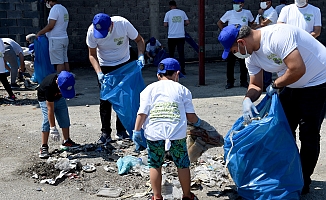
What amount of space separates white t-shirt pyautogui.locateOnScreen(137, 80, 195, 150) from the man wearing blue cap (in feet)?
4.13

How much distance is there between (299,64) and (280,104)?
18.9 inches

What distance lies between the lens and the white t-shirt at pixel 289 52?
3854 millimetres

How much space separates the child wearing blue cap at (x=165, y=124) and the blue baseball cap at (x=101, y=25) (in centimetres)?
172

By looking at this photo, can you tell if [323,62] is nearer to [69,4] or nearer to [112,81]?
[112,81]

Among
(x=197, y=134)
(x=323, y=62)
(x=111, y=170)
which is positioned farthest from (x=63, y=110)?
(x=323, y=62)

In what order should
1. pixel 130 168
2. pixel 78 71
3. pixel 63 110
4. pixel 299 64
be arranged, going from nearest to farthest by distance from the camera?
pixel 299 64
pixel 130 168
pixel 63 110
pixel 78 71

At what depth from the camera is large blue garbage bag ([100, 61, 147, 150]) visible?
5746 millimetres

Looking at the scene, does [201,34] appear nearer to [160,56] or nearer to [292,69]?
[160,56]

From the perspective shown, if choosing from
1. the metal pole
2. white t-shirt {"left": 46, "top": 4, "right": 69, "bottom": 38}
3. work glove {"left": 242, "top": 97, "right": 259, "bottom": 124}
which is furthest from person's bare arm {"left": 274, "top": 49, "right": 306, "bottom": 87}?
white t-shirt {"left": 46, "top": 4, "right": 69, "bottom": 38}

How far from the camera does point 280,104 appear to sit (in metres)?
4.16

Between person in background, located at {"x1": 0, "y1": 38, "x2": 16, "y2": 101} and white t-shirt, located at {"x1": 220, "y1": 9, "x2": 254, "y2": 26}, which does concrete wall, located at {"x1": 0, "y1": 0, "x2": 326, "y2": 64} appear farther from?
white t-shirt, located at {"x1": 220, "y1": 9, "x2": 254, "y2": 26}

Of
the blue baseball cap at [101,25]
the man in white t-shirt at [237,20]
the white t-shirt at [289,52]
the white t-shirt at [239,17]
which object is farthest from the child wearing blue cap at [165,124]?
the white t-shirt at [239,17]

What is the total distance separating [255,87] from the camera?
14.5 ft

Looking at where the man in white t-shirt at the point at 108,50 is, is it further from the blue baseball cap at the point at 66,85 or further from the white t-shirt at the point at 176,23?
the white t-shirt at the point at 176,23
